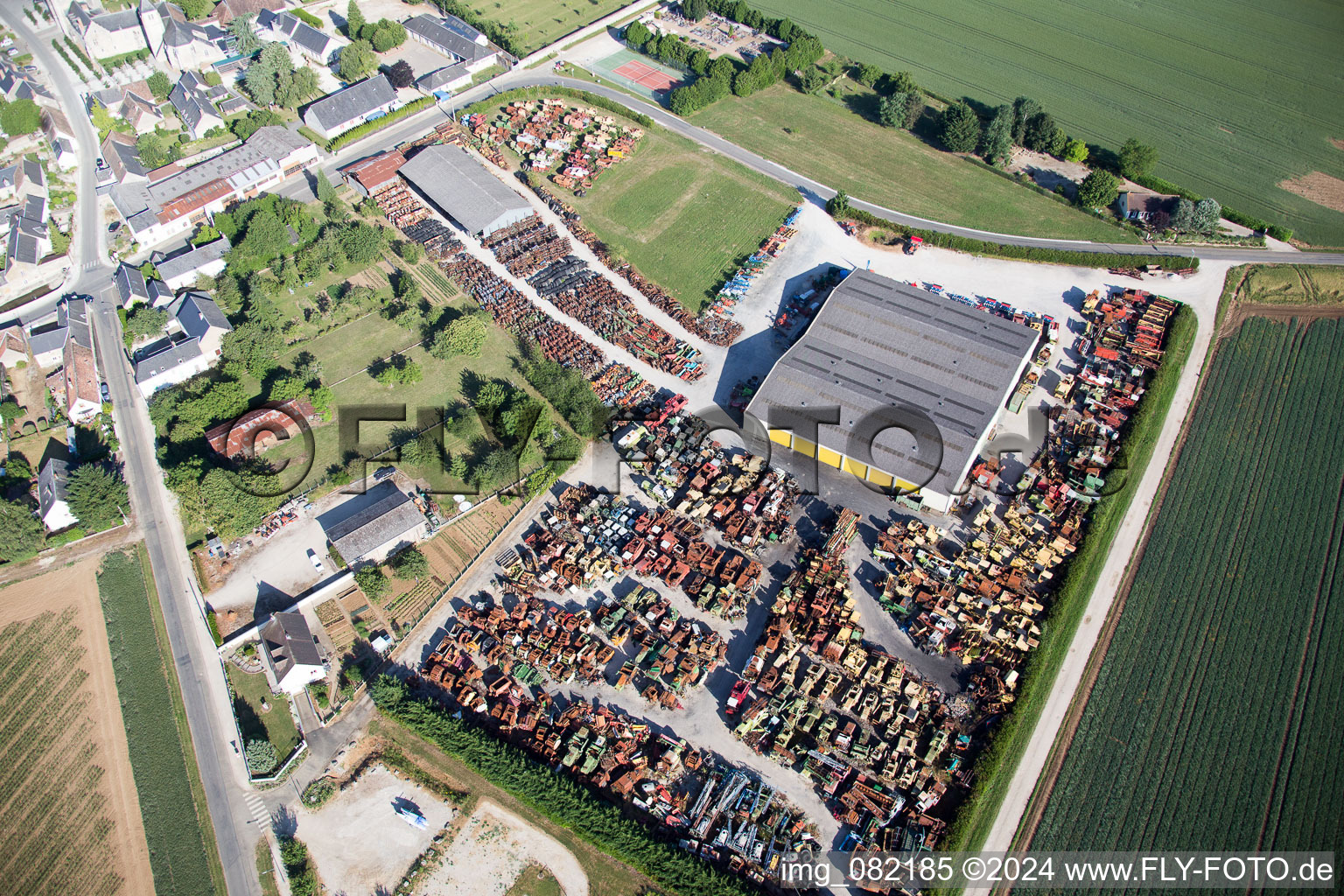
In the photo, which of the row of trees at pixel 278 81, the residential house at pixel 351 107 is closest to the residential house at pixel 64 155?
the row of trees at pixel 278 81

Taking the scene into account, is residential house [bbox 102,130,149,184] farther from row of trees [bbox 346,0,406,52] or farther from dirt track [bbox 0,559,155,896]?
dirt track [bbox 0,559,155,896]

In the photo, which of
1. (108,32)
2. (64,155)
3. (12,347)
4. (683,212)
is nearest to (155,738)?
(12,347)

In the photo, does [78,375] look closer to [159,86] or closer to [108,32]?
[159,86]

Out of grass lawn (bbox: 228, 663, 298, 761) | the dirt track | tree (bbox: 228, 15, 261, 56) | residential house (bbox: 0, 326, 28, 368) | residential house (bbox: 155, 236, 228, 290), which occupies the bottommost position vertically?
the dirt track

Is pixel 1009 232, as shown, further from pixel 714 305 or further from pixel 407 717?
pixel 407 717

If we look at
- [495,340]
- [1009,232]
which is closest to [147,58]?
[495,340]

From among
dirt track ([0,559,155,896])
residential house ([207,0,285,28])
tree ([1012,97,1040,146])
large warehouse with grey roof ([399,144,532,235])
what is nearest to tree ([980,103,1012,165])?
tree ([1012,97,1040,146])

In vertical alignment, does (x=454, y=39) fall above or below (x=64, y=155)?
above
